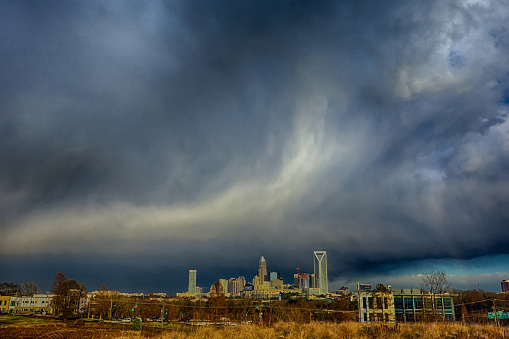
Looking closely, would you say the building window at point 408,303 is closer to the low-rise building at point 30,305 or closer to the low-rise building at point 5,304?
the low-rise building at point 30,305

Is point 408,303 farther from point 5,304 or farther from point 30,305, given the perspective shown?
point 30,305

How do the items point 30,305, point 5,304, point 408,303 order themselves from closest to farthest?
point 408,303
point 5,304
point 30,305

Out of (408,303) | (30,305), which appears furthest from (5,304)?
(408,303)

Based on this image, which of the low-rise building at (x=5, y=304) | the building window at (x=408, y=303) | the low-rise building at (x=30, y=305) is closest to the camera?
the building window at (x=408, y=303)

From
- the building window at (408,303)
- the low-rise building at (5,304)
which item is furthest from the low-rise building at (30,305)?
the building window at (408,303)

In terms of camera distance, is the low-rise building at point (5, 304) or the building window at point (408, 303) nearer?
the building window at point (408, 303)

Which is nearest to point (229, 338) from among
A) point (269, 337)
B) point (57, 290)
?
point (269, 337)

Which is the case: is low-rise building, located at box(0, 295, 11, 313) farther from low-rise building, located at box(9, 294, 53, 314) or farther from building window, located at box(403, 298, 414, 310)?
building window, located at box(403, 298, 414, 310)

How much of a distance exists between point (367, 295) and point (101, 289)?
129m

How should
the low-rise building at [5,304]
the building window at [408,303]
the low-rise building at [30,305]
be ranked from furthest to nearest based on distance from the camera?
the low-rise building at [30,305] → the low-rise building at [5,304] → the building window at [408,303]

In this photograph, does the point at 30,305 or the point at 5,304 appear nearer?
the point at 5,304

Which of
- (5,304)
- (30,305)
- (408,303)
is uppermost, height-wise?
(408,303)

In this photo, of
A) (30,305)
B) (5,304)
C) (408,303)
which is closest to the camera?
(408,303)

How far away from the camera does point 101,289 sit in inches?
6698
